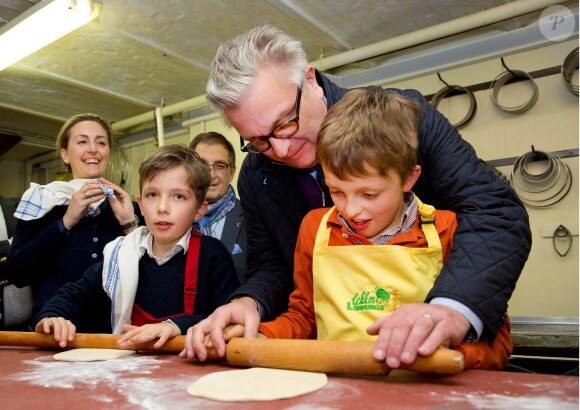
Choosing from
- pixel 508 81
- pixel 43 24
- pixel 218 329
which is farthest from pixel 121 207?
pixel 508 81

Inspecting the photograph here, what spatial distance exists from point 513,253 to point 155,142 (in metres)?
5.66

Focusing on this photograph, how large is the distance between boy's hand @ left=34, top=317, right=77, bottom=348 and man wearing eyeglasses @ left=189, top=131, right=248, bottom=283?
1075 millimetres

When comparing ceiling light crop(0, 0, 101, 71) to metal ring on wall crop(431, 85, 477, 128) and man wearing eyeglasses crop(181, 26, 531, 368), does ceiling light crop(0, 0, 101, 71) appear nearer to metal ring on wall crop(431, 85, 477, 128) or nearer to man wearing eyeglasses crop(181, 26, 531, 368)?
man wearing eyeglasses crop(181, 26, 531, 368)

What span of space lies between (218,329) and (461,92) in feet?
11.6

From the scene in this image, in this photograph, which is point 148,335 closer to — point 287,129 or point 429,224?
point 287,129

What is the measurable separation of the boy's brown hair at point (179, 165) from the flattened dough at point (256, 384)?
3.32 ft

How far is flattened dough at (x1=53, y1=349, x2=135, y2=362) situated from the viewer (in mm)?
1323

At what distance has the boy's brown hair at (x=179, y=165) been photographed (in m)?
1.90

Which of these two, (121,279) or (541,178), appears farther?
(541,178)

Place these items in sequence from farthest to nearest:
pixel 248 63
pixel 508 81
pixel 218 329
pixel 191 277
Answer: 1. pixel 508 81
2. pixel 191 277
3. pixel 248 63
4. pixel 218 329

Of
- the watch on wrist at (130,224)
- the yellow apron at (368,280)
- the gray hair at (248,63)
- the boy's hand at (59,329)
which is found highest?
the gray hair at (248,63)

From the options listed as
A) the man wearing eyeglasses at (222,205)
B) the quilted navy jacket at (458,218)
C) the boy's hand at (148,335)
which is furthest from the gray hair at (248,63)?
the man wearing eyeglasses at (222,205)

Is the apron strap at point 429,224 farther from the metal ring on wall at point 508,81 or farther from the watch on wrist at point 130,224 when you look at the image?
the metal ring on wall at point 508,81

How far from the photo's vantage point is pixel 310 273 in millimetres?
1439
